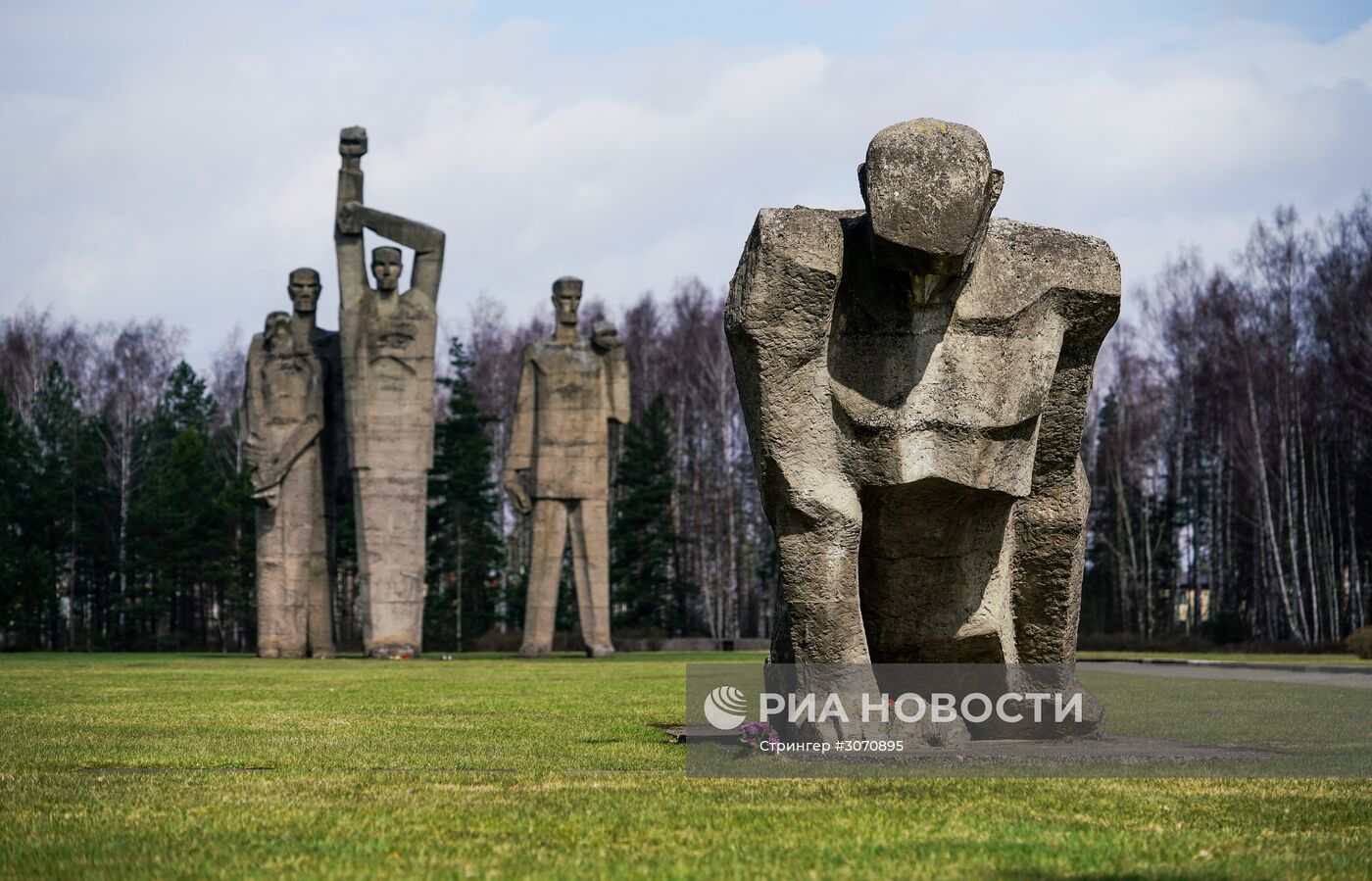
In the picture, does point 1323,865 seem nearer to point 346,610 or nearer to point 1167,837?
point 1167,837

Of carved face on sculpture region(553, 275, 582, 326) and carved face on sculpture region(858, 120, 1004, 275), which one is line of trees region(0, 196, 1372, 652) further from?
carved face on sculpture region(858, 120, 1004, 275)

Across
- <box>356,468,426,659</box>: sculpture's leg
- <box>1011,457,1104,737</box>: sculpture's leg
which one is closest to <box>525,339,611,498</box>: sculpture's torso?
<box>356,468,426,659</box>: sculpture's leg

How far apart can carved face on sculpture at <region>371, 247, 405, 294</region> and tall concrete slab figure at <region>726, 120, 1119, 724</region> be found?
18555 mm

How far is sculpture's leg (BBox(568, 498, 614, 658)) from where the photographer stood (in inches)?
1045

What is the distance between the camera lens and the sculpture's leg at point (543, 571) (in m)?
26.6

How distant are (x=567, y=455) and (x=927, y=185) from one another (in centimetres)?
1980

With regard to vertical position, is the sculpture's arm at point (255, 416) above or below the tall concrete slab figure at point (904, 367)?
above

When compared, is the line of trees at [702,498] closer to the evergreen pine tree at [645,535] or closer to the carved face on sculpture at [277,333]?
the evergreen pine tree at [645,535]

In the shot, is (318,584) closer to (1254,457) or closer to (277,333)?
(277,333)

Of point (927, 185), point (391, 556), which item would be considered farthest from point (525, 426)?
point (927, 185)

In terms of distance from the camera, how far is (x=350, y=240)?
25609 mm

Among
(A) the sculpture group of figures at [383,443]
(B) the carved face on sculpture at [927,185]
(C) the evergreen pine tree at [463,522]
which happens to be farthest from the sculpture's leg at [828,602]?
(C) the evergreen pine tree at [463,522]

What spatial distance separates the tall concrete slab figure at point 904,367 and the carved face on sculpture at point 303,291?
20667 mm

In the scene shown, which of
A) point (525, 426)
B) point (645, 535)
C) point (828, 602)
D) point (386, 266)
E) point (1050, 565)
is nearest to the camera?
point (828, 602)
